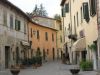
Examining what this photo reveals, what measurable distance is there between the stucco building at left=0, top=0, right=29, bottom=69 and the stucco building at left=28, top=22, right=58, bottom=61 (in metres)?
8.51

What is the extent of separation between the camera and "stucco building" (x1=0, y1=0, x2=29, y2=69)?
35500 mm

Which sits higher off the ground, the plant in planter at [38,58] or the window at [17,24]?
the window at [17,24]

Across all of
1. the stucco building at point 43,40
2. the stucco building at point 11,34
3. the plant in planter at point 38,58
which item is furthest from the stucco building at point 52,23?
the stucco building at point 11,34

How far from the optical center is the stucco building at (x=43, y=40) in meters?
58.3

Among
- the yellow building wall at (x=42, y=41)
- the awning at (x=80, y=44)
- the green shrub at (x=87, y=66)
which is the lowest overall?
the green shrub at (x=87, y=66)

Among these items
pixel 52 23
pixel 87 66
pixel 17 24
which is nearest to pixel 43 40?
pixel 52 23

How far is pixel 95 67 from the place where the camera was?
2877cm

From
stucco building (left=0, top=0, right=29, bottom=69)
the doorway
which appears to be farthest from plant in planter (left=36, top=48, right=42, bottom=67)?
the doorway

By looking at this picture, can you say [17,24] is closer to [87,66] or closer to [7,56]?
[7,56]

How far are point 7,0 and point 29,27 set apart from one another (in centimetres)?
1920

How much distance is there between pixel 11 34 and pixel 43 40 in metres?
27.5

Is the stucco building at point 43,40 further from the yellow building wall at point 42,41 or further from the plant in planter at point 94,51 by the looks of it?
the plant in planter at point 94,51

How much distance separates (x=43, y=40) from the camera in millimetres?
67062

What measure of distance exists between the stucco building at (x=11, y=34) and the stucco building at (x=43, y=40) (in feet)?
27.9
